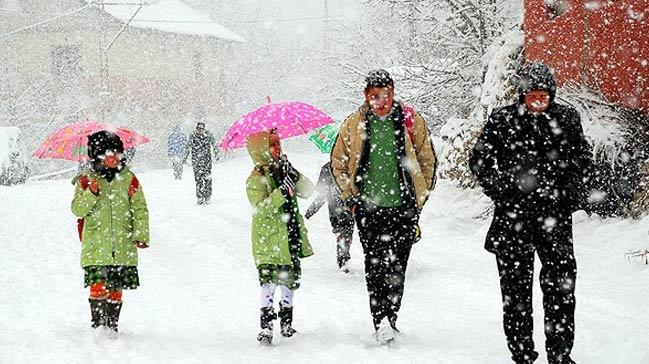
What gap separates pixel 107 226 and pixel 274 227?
52.9 inches

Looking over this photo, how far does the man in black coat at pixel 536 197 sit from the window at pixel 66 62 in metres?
40.4

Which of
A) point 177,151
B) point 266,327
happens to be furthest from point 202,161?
point 266,327

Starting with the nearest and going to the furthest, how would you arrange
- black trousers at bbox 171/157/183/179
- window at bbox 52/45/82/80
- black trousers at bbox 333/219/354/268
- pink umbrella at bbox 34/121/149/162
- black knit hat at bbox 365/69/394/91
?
black knit hat at bbox 365/69/394/91 < pink umbrella at bbox 34/121/149/162 < black trousers at bbox 333/219/354/268 < black trousers at bbox 171/157/183/179 < window at bbox 52/45/82/80

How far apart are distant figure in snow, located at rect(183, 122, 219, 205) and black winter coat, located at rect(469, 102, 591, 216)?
40.9 ft

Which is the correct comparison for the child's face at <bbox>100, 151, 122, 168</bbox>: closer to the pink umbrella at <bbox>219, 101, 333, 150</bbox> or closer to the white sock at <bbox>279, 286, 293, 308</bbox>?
the pink umbrella at <bbox>219, 101, 333, 150</bbox>

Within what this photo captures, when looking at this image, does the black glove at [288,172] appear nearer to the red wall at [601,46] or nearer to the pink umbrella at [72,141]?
the pink umbrella at [72,141]

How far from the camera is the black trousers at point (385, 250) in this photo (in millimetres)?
5504

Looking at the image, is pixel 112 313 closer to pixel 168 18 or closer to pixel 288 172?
pixel 288 172

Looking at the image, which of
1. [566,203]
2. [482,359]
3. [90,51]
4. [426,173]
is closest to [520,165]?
[566,203]


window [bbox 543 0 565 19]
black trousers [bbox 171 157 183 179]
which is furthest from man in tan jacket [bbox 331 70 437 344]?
black trousers [bbox 171 157 183 179]

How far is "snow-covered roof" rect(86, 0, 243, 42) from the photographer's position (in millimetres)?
43406

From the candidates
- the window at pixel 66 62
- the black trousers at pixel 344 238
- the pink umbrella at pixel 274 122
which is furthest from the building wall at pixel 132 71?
the pink umbrella at pixel 274 122

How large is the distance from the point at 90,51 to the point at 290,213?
129 ft

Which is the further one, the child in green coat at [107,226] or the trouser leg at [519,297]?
the child in green coat at [107,226]
